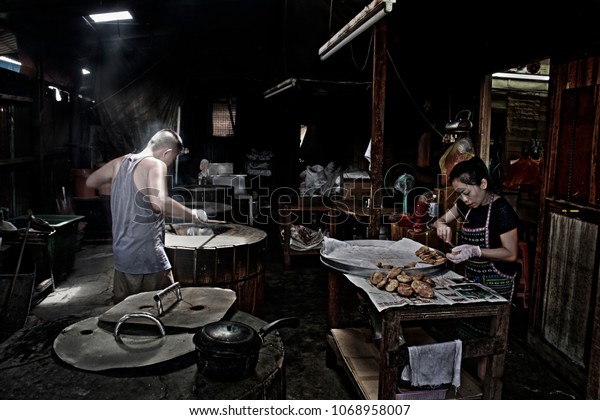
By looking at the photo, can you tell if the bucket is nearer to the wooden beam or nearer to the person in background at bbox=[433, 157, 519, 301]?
the wooden beam

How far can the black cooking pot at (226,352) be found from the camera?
7.75 feet

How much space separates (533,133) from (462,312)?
10319 millimetres

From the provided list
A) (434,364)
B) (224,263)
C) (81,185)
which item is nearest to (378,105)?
(224,263)

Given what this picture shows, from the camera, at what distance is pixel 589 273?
4383mm

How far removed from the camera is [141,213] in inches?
167

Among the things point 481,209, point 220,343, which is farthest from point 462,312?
point 220,343

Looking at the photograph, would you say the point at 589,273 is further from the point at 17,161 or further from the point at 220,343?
the point at 17,161

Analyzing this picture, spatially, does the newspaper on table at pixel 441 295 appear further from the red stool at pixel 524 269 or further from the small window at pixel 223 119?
the small window at pixel 223 119

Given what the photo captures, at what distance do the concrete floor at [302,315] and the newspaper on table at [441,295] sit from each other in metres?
1.44

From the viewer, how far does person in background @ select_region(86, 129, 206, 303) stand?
4164 millimetres

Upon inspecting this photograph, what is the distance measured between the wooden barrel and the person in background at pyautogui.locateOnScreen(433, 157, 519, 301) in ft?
8.18

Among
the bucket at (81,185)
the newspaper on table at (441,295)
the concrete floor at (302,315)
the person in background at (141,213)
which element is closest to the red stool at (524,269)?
the concrete floor at (302,315)

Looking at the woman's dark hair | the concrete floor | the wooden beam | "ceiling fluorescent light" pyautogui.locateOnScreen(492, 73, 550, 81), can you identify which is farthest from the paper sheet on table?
"ceiling fluorescent light" pyautogui.locateOnScreen(492, 73, 550, 81)

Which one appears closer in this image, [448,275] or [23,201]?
[448,275]
